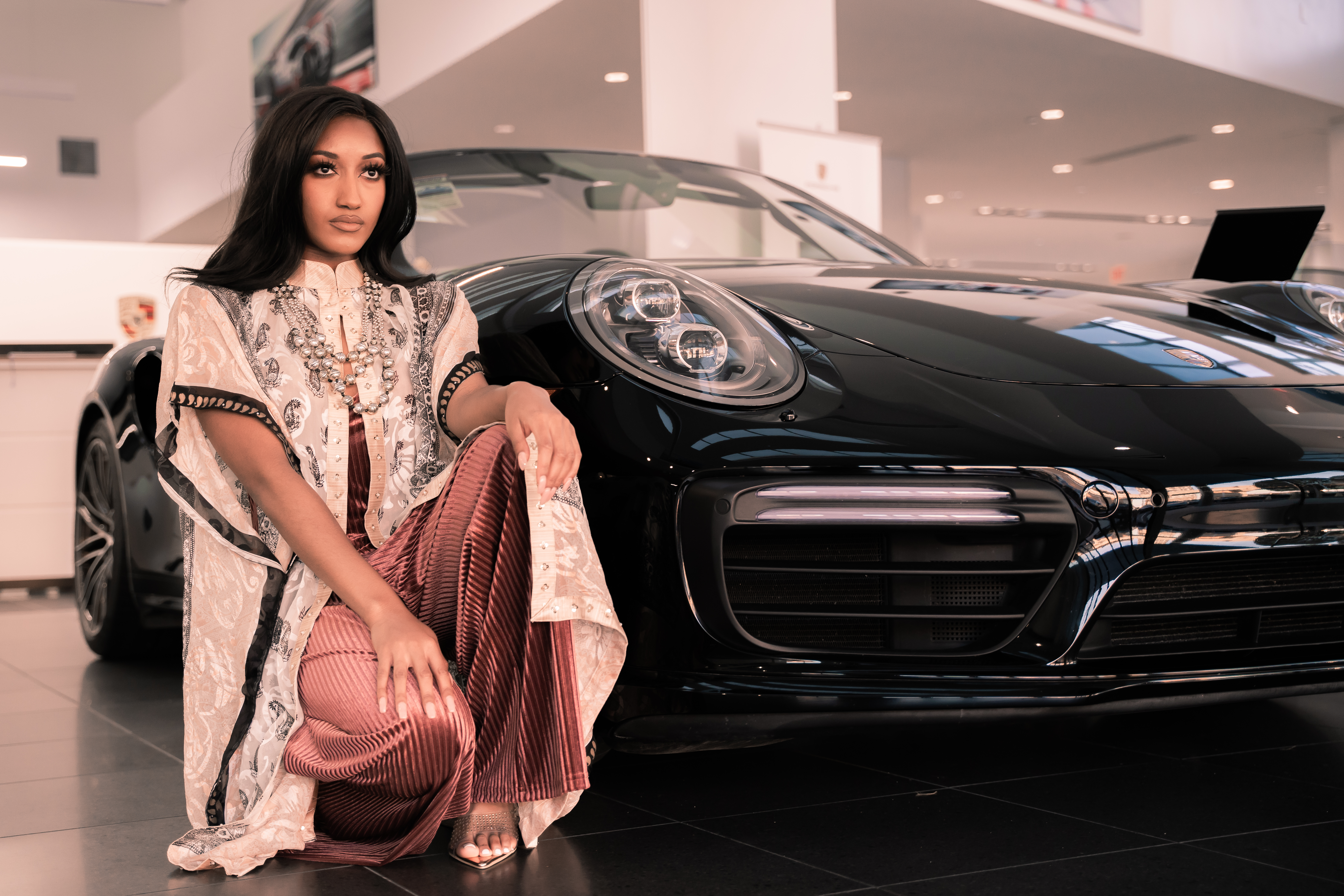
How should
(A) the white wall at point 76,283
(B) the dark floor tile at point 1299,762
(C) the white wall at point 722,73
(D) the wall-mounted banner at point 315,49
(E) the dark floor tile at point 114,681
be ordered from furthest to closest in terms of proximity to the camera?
(D) the wall-mounted banner at point 315,49
(A) the white wall at point 76,283
(C) the white wall at point 722,73
(E) the dark floor tile at point 114,681
(B) the dark floor tile at point 1299,762

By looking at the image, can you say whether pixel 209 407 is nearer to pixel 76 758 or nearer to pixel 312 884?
pixel 312 884

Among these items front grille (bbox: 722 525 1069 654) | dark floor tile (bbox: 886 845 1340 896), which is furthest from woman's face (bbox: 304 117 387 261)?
dark floor tile (bbox: 886 845 1340 896)

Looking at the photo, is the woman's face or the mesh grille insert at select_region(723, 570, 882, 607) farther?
the woman's face

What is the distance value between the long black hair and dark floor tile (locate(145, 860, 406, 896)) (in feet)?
2.26

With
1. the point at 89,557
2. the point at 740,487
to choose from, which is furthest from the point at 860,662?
the point at 89,557

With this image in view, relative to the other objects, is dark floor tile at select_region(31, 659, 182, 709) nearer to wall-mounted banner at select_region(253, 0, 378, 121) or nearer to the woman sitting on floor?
the woman sitting on floor

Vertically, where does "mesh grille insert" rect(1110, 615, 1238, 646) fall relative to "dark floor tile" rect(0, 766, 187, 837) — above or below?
above

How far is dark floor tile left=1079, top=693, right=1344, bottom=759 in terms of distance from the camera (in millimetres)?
1801

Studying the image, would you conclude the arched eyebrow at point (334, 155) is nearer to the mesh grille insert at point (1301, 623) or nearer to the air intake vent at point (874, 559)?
the air intake vent at point (874, 559)

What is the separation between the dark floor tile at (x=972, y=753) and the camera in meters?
1.66

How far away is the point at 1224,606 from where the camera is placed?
146 centimetres

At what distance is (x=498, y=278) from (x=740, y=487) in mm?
610

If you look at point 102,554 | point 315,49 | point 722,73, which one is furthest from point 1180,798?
point 315,49

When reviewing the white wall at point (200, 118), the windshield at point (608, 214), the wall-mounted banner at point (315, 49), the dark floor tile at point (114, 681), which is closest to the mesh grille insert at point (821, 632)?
the windshield at point (608, 214)
